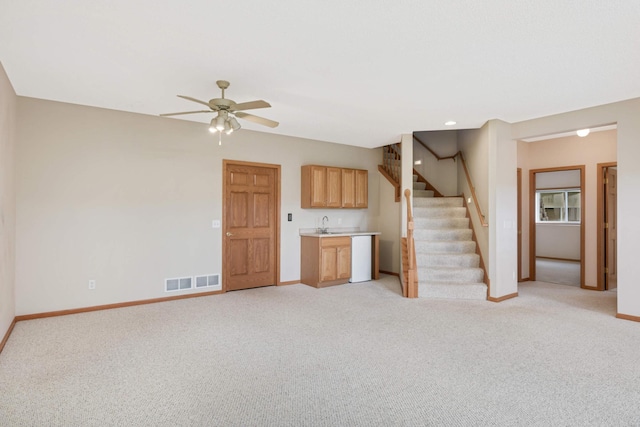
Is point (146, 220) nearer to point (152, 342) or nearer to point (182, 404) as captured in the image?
point (152, 342)

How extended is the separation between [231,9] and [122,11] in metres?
0.75

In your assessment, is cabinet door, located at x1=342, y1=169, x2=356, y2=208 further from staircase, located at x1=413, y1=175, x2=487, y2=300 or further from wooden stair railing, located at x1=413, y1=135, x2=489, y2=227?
wooden stair railing, located at x1=413, y1=135, x2=489, y2=227

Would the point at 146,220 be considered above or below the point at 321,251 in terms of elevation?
above

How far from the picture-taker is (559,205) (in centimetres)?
1000

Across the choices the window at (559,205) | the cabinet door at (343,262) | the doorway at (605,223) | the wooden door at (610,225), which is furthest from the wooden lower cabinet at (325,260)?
the window at (559,205)

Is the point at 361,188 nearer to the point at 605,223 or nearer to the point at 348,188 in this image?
the point at 348,188

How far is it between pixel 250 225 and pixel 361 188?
238cm

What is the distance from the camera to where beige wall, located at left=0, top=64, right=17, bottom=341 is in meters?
3.40

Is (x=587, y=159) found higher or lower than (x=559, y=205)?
higher

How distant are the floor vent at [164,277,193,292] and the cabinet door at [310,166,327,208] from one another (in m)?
2.42

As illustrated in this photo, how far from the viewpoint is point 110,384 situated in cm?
264

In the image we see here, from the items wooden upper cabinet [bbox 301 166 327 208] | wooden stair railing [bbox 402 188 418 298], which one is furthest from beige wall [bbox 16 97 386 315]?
wooden stair railing [bbox 402 188 418 298]

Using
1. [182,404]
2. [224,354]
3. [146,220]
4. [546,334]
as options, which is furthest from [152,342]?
[546,334]

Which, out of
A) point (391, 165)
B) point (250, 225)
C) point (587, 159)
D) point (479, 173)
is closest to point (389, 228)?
point (391, 165)
